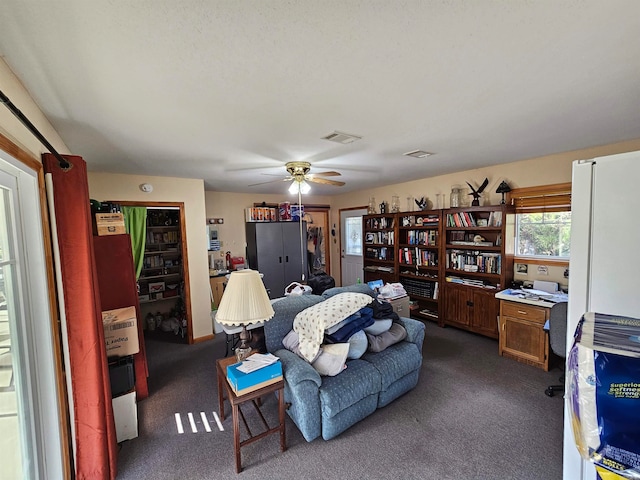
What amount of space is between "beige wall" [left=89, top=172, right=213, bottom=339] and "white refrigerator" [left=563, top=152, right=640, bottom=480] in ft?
13.0

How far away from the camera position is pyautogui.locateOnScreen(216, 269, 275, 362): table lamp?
1.88 metres

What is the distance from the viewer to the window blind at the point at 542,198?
3.13m

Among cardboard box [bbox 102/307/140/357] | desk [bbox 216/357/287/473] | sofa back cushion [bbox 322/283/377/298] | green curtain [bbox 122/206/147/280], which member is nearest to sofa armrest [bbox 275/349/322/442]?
desk [bbox 216/357/287/473]

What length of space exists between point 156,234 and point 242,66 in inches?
173

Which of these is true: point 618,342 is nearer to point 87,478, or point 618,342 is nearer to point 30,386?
point 30,386

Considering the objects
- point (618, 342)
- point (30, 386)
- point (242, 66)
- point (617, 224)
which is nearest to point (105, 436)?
point (30, 386)

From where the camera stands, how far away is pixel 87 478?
173 cm

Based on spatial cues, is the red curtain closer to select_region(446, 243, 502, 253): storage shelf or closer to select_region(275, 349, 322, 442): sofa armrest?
select_region(275, 349, 322, 442): sofa armrest

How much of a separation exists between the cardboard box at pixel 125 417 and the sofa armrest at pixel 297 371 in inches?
48.8

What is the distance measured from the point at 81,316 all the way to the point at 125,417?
1031 mm

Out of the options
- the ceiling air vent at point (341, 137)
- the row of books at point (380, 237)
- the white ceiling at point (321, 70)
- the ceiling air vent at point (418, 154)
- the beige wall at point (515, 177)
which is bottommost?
the row of books at point (380, 237)

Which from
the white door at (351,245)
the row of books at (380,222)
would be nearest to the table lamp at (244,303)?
the row of books at (380,222)

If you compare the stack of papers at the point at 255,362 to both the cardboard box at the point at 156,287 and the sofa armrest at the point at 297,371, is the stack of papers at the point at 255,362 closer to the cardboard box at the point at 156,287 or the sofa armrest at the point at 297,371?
the sofa armrest at the point at 297,371

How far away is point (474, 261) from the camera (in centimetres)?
389
